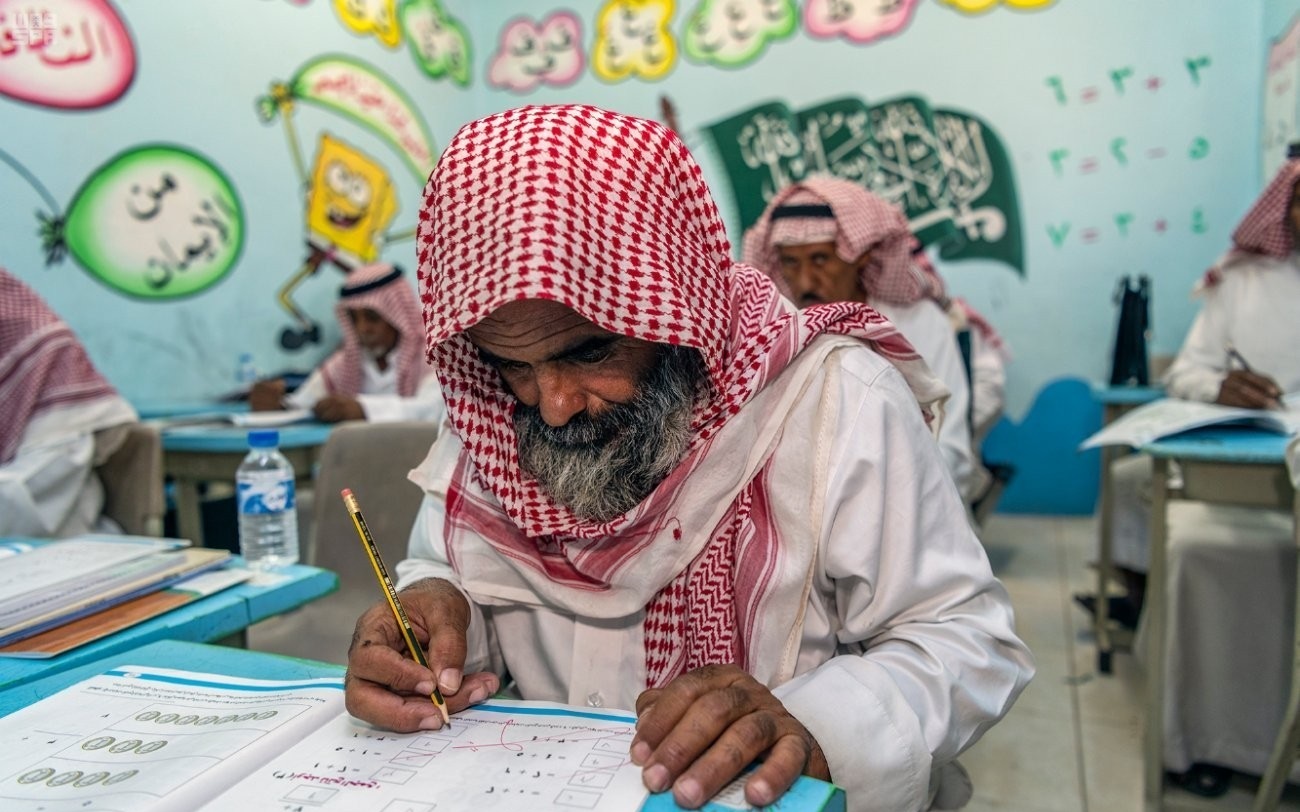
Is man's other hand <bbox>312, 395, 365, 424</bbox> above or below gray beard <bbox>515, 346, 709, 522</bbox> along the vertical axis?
below

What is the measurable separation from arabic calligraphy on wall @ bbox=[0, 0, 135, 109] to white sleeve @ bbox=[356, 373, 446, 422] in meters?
1.70

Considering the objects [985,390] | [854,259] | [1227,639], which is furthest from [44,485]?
[985,390]

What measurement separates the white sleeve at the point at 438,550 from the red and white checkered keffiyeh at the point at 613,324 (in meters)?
0.05

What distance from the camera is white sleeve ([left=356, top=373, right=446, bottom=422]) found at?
13.0ft

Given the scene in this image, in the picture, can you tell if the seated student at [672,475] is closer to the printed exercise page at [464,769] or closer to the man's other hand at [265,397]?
the printed exercise page at [464,769]

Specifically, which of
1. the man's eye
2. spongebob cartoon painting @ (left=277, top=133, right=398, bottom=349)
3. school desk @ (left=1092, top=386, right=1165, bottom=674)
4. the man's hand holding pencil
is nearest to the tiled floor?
school desk @ (left=1092, top=386, right=1165, bottom=674)

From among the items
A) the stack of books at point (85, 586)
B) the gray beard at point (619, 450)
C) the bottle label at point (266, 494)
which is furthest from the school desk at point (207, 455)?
the gray beard at point (619, 450)

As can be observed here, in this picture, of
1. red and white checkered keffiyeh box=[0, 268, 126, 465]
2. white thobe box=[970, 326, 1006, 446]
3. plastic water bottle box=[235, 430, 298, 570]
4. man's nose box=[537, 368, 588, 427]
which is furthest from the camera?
white thobe box=[970, 326, 1006, 446]

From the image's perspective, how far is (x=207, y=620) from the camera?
51.1 inches

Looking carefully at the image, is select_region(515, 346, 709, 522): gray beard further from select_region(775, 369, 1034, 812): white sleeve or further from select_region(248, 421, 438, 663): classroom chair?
select_region(248, 421, 438, 663): classroom chair

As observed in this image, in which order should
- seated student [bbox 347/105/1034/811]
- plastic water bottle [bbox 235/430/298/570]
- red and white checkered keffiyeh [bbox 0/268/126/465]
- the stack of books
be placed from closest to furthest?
seated student [bbox 347/105/1034/811]
the stack of books
plastic water bottle [bbox 235/430/298/570]
red and white checkered keffiyeh [bbox 0/268/126/465]

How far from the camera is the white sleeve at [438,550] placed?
120cm

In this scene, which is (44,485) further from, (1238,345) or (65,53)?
(1238,345)

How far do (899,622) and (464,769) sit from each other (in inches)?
21.3
